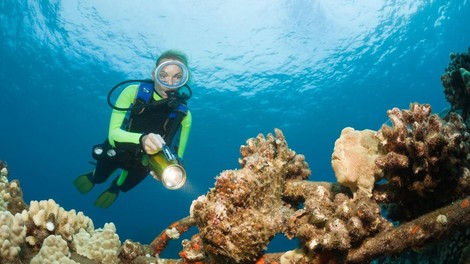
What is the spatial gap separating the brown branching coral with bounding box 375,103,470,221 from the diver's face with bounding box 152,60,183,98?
200 inches

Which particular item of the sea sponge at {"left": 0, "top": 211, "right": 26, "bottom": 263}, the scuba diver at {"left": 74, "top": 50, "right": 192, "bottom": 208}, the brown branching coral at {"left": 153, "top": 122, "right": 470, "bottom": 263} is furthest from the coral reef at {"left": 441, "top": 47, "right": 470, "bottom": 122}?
the sea sponge at {"left": 0, "top": 211, "right": 26, "bottom": 263}

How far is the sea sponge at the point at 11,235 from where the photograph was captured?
3.10 meters

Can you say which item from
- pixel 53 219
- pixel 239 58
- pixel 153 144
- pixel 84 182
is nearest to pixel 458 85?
pixel 153 144

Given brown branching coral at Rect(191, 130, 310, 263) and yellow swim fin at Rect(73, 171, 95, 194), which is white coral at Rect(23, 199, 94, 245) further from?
yellow swim fin at Rect(73, 171, 95, 194)

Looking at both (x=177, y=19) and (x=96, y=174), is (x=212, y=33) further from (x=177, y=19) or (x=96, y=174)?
(x=96, y=174)

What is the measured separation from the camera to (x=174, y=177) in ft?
14.2

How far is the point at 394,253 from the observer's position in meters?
2.43

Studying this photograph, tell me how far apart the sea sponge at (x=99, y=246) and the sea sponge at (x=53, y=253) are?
37 centimetres

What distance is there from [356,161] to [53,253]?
3263 mm

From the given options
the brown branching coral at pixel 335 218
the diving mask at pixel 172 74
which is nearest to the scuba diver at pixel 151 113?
the diving mask at pixel 172 74

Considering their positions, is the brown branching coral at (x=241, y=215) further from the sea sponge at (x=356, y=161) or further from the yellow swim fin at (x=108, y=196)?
the yellow swim fin at (x=108, y=196)

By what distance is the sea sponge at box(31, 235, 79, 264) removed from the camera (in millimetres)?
3238

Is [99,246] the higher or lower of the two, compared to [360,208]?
higher

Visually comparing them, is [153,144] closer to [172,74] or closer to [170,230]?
[170,230]
